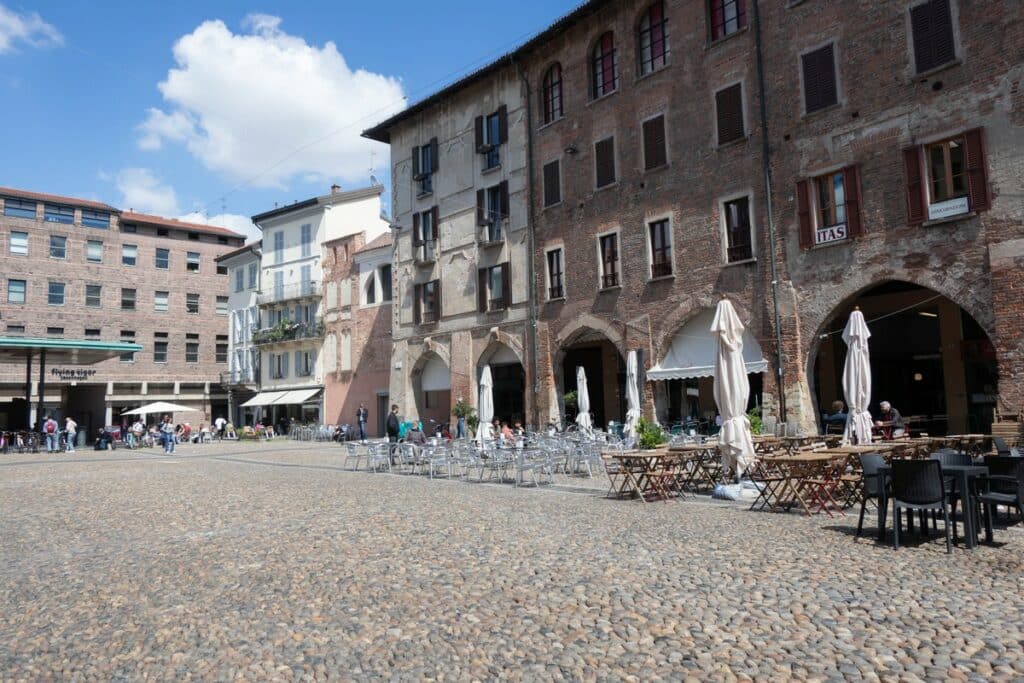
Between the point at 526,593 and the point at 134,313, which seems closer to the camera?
the point at 526,593

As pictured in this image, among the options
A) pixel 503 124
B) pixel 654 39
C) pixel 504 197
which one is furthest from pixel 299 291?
pixel 654 39

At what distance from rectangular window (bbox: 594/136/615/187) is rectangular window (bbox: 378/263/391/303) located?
16.0m

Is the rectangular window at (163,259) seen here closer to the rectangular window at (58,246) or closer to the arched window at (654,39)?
the rectangular window at (58,246)

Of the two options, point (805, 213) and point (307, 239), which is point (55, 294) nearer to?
point (307, 239)

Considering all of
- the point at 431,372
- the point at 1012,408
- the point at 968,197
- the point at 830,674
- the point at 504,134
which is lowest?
the point at 830,674

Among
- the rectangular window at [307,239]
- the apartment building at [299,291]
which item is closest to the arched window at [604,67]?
the apartment building at [299,291]

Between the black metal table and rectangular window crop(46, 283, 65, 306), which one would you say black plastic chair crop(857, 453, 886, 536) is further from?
rectangular window crop(46, 283, 65, 306)

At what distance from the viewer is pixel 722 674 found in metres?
4.27

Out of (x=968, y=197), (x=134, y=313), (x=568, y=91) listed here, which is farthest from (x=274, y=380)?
(x=968, y=197)

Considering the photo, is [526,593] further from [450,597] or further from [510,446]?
[510,446]

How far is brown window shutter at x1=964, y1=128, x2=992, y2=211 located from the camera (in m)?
16.5

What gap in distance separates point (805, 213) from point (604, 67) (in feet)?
32.3

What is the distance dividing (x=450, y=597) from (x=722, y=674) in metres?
2.46

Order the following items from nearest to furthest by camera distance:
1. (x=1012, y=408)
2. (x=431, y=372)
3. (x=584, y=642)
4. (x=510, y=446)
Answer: (x=584, y=642) < (x=1012, y=408) < (x=510, y=446) < (x=431, y=372)
